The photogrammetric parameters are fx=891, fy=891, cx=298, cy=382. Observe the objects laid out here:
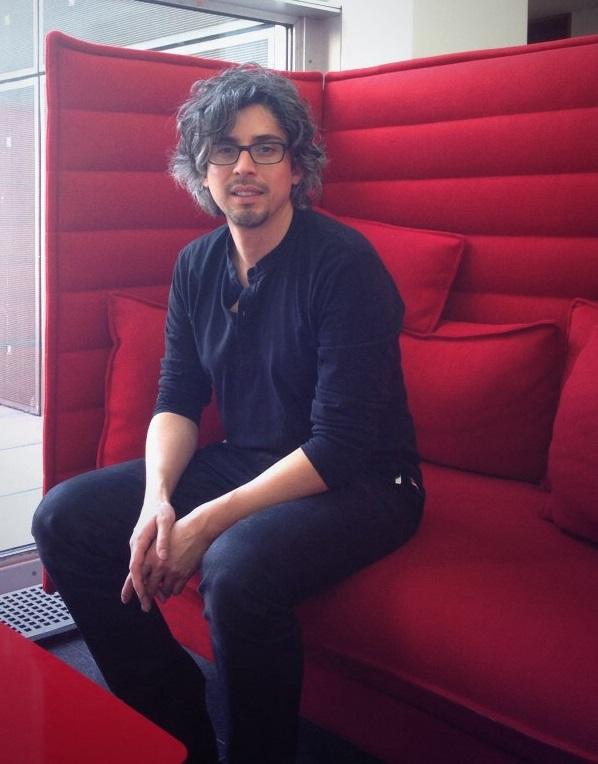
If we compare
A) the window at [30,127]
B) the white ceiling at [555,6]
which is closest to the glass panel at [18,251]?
the window at [30,127]

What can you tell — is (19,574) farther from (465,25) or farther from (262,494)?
(465,25)

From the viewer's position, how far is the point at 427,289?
6.34 ft

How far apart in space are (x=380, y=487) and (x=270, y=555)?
270mm

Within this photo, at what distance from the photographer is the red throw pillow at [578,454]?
143 centimetres

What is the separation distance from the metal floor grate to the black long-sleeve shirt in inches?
24.5

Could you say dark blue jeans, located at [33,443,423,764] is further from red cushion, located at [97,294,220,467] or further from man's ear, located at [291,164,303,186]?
man's ear, located at [291,164,303,186]

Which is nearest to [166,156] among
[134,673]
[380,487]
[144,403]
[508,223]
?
[144,403]

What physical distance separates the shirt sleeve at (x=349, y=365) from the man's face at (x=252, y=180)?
0.62 ft

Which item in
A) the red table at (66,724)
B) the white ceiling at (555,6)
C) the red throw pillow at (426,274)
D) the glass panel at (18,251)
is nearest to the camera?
the red table at (66,724)

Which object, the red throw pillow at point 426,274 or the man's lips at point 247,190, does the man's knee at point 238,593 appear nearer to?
the man's lips at point 247,190

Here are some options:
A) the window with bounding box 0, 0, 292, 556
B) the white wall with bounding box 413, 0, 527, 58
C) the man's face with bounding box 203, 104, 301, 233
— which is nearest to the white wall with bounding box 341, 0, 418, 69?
the white wall with bounding box 413, 0, 527, 58

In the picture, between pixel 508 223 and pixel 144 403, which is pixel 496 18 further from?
pixel 144 403

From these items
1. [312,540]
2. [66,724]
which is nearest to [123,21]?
[312,540]

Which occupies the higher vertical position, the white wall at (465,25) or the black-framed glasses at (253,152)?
the white wall at (465,25)
